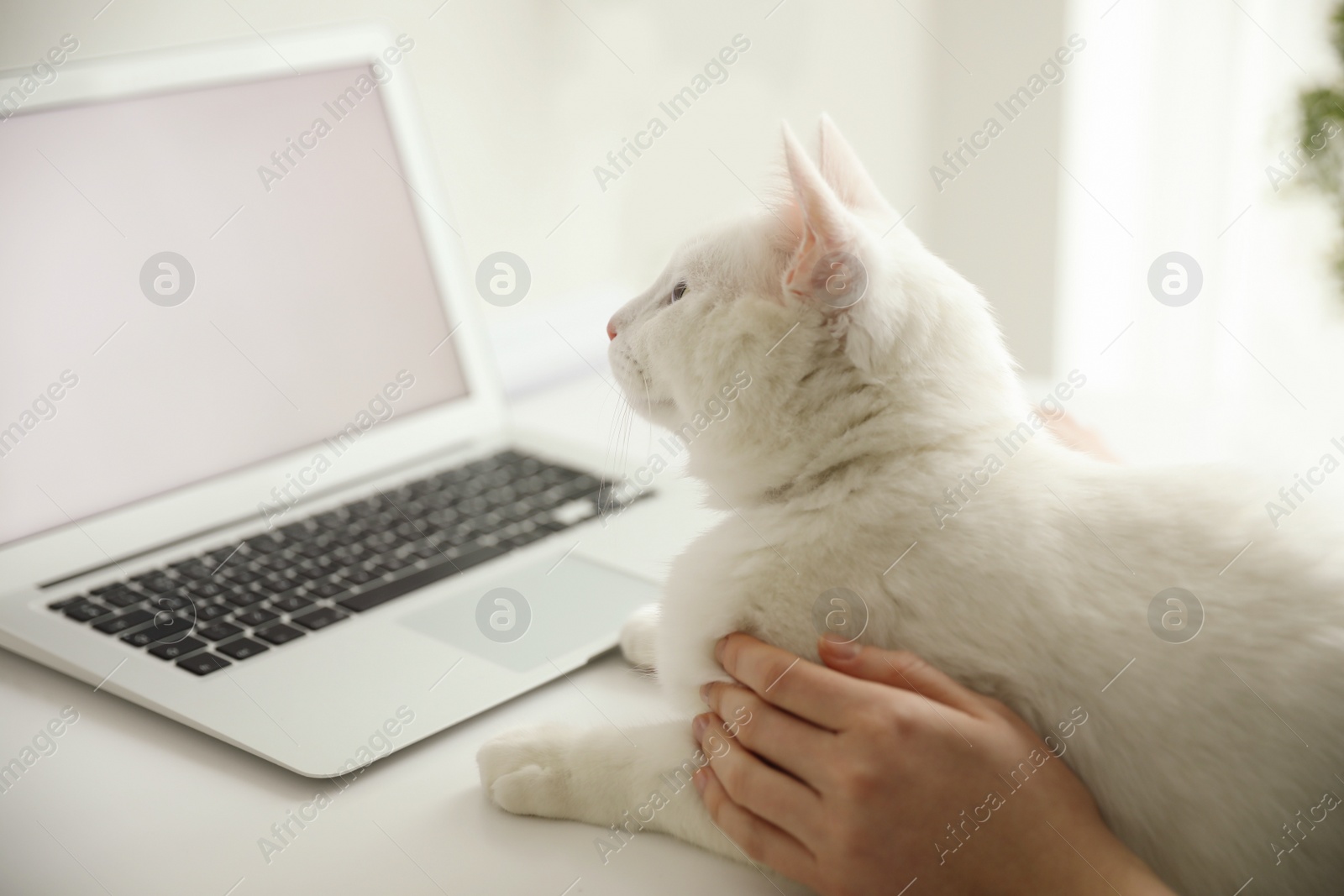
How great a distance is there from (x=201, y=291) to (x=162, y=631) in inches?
17.5

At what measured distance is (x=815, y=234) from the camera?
26.9 inches

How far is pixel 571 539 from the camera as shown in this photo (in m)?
1.07

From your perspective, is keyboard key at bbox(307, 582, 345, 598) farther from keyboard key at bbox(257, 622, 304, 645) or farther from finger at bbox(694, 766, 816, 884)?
finger at bbox(694, 766, 816, 884)

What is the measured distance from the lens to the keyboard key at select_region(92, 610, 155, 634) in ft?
2.86

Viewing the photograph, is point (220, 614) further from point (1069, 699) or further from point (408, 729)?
point (1069, 699)

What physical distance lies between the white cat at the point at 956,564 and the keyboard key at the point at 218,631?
12.3 inches

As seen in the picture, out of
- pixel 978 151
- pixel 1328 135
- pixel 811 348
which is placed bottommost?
pixel 811 348

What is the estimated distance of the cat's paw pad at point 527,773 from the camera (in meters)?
0.69

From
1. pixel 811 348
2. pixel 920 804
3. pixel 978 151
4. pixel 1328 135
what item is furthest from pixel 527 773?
pixel 978 151

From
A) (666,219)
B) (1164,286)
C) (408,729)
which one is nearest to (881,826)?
(408,729)

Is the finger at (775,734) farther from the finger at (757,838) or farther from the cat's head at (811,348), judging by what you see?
the cat's head at (811,348)

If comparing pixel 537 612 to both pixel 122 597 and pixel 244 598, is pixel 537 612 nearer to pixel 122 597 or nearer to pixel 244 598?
pixel 244 598

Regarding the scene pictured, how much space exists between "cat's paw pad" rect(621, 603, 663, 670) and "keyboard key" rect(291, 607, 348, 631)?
0.28 metres

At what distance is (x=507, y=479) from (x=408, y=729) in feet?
1.62
